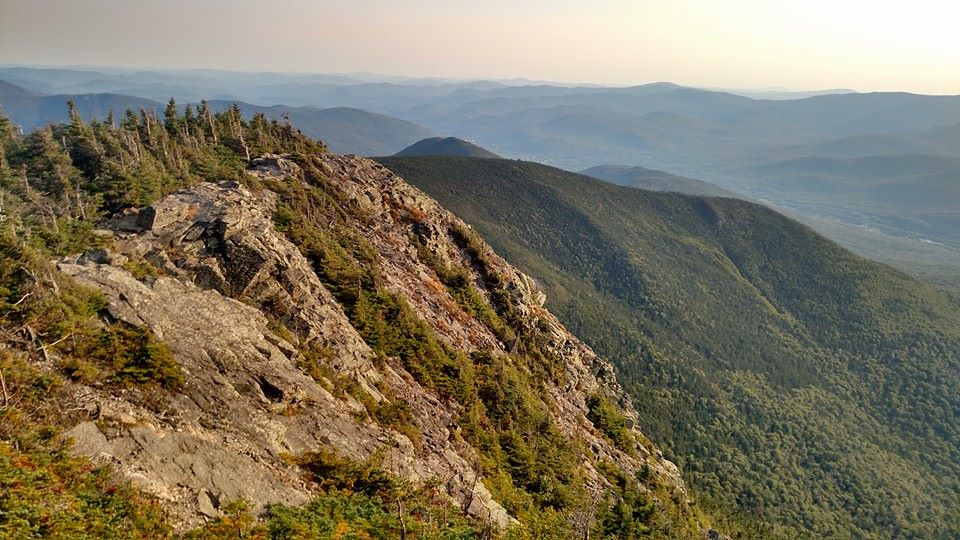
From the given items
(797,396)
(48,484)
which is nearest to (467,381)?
(48,484)

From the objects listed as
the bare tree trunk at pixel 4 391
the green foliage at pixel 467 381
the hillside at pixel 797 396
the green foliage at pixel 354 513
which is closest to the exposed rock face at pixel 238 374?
the green foliage at pixel 354 513

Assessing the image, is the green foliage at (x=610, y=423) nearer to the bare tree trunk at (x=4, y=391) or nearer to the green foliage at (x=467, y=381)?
the green foliage at (x=467, y=381)

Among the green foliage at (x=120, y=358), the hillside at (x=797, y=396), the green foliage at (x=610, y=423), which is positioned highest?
the green foliage at (x=120, y=358)

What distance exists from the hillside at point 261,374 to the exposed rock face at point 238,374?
0.11 meters

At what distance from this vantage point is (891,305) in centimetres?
19325

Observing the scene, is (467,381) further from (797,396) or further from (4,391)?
(797,396)

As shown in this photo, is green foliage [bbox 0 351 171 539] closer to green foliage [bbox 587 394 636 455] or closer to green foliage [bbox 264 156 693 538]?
green foliage [bbox 264 156 693 538]

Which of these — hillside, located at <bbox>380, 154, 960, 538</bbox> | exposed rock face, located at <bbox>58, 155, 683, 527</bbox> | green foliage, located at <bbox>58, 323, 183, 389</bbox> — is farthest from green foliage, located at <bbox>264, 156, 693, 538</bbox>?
hillside, located at <bbox>380, 154, 960, 538</bbox>

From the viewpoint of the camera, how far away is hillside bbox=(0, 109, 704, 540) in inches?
715

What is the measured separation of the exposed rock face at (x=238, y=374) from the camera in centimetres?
1917

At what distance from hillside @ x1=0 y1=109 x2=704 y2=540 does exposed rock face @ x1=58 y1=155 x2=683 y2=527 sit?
0.11m

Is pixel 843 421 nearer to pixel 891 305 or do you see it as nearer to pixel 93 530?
pixel 891 305

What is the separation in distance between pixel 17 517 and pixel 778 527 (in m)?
121

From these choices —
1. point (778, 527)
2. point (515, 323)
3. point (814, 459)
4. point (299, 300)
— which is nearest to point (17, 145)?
point (299, 300)
